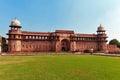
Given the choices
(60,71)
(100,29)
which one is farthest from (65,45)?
(60,71)

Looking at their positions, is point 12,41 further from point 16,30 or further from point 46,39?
point 46,39

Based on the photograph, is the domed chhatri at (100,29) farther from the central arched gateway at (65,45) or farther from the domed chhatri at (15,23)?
the domed chhatri at (15,23)

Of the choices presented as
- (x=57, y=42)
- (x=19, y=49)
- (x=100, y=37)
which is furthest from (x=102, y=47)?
(x=19, y=49)

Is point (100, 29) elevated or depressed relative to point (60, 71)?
elevated

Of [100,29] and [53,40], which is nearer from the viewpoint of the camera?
[53,40]

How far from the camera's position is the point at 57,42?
187ft

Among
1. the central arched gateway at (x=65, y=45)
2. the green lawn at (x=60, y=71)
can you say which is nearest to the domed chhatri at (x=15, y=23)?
the central arched gateway at (x=65, y=45)

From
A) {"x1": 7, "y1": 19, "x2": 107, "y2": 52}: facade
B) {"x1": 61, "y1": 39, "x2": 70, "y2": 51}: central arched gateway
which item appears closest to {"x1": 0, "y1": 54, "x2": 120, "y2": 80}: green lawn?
{"x1": 7, "y1": 19, "x2": 107, "y2": 52}: facade

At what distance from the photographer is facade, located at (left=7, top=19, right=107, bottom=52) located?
174 feet

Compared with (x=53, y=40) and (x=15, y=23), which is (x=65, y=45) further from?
(x=15, y=23)

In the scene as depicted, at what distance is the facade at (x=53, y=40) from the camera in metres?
53.0

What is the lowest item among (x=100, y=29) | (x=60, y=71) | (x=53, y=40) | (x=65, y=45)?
(x=60, y=71)

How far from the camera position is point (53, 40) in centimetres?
5675

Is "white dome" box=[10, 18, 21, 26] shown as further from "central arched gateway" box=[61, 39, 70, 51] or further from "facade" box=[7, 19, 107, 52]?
"central arched gateway" box=[61, 39, 70, 51]
